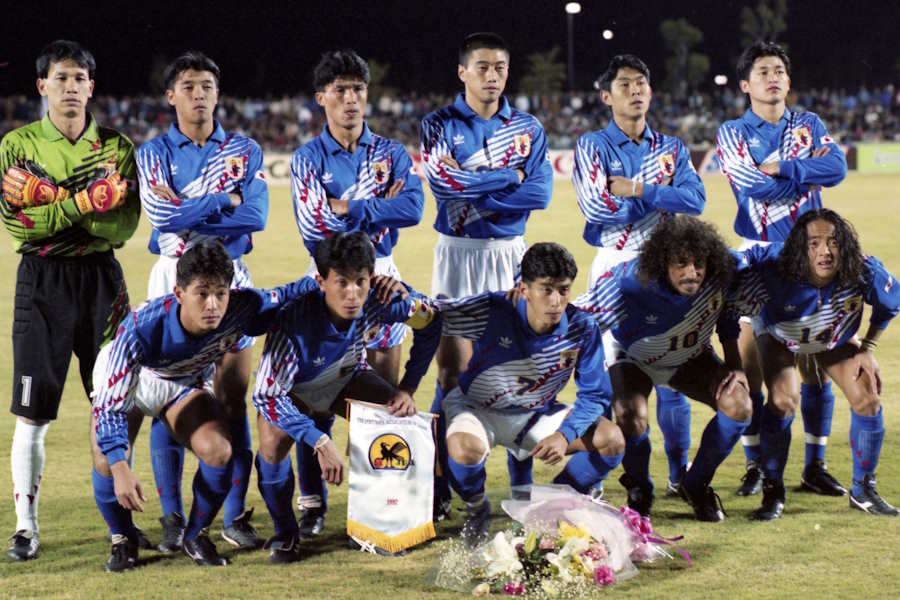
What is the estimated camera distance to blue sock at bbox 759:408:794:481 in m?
5.41

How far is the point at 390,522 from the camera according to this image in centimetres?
484

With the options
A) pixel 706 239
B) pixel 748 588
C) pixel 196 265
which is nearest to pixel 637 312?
pixel 706 239

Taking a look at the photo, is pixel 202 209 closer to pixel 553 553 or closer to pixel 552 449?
pixel 552 449

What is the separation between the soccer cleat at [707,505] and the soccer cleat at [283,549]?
1.83m

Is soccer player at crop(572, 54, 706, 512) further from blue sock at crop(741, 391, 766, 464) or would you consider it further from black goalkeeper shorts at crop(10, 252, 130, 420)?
black goalkeeper shorts at crop(10, 252, 130, 420)

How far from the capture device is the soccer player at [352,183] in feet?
17.5

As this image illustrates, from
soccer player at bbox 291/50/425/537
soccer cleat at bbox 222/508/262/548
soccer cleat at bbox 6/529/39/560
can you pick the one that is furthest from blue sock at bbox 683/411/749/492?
soccer cleat at bbox 6/529/39/560

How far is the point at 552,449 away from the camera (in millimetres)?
4754

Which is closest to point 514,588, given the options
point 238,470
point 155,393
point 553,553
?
point 553,553

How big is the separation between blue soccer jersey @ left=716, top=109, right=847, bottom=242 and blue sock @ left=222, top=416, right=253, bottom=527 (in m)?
2.87

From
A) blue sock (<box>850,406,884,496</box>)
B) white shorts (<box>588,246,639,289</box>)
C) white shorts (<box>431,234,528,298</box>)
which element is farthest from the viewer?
white shorts (<box>588,246,639,289</box>)

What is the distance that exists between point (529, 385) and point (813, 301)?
1.41 meters

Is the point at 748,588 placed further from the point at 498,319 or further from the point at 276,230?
the point at 276,230

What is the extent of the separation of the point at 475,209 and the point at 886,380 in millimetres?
3874
